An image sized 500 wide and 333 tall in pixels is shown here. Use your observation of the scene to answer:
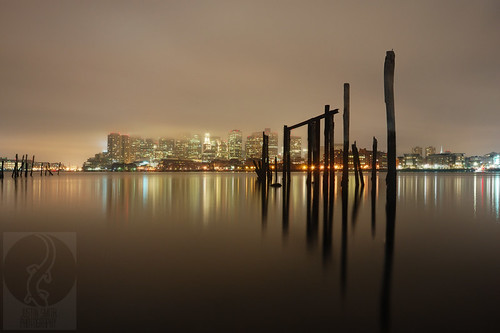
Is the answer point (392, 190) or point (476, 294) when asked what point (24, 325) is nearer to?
point (476, 294)

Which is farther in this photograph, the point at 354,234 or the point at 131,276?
the point at 354,234

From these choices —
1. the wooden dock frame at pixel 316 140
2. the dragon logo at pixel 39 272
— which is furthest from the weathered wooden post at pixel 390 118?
the dragon logo at pixel 39 272

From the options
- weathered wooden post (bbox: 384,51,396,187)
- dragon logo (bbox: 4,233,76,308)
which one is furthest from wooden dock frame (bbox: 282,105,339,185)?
dragon logo (bbox: 4,233,76,308)

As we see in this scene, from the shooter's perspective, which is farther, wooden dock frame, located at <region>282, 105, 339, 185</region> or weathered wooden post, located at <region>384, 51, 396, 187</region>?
wooden dock frame, located at <region>282, 105, 339, 185</region>

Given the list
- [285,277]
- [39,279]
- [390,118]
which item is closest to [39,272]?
[39,279]

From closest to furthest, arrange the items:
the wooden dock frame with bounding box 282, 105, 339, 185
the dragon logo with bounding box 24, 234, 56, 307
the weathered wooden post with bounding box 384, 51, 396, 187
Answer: the dragon logo with bounding box 24, 234, 56, 307, the weathered wooden post with bounding box 384, 51, 396, 187, the wooden dock frame with bounding box 282, 105, 339, 185

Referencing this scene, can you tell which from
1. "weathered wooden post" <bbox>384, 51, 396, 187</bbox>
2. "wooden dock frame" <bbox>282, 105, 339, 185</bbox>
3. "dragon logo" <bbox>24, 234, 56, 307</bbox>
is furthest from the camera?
"wooden dock frame" <bbox>282, 105, 339, 185</bbox>

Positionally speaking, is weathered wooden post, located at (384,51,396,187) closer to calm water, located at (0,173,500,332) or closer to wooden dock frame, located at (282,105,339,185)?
wooden dock frame, located at (282,105,339,185)

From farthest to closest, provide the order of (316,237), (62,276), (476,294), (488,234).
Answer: (488,234)
(316,237)
(62,276)
(476,294)

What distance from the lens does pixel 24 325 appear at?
299 centimetres

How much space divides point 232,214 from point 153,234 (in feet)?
13.2

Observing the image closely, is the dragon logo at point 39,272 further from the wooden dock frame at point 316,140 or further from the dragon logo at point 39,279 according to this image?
the wooden dock frame at point 316,140

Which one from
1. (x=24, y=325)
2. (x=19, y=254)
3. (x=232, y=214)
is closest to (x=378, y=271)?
(x=24, y=325)

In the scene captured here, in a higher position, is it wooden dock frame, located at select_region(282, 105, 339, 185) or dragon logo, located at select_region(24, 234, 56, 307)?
wooden dock frame, located at select_region(282, 105, 339, 185)
